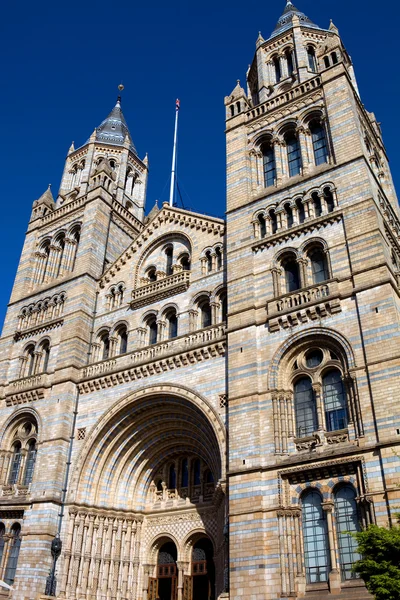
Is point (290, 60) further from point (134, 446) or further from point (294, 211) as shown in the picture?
point (134, 446)

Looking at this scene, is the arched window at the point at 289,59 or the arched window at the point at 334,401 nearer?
the arched window at the point at 334,401

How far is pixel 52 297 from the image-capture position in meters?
31.5

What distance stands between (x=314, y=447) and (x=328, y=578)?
12.4 ft

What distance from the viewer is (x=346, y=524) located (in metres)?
17.5

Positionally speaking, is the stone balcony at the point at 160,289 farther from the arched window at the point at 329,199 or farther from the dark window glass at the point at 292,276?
the arched window at the point at 329,199

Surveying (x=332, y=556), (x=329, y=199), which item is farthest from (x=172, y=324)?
(x=332, y=556)

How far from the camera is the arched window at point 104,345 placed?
28.7 meters

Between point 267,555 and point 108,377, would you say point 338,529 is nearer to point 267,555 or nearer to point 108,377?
point 267,555

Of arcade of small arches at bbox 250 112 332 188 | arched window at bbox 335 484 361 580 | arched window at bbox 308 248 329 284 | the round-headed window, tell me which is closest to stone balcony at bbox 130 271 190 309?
arcade of small arches at bbox 250 112 332 188

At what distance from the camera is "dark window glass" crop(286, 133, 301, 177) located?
26375 mm

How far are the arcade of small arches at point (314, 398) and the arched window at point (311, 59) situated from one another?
16837mm

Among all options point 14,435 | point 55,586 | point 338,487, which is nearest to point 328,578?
point 338,487

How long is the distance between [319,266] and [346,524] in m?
9.43

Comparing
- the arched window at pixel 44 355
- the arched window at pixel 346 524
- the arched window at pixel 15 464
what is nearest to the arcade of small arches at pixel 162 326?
the arched window at pixel 44 355
